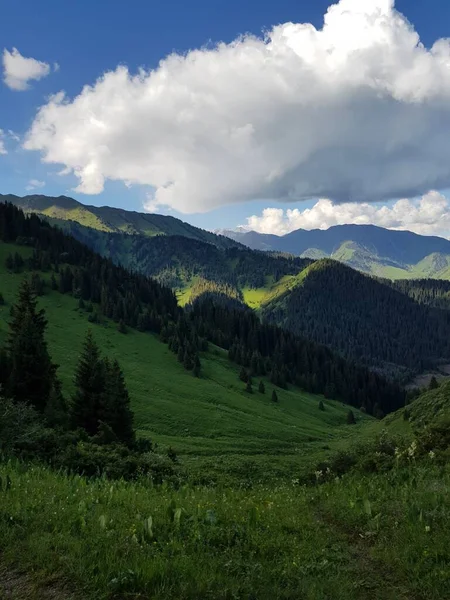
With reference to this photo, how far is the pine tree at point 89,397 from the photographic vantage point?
38281mm

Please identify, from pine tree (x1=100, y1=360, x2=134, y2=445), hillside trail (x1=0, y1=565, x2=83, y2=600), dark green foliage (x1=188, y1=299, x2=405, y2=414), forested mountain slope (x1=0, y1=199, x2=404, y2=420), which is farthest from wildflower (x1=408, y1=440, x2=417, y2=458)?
dark green foliage (x1=188, y1=299, x2=405, y2=414)

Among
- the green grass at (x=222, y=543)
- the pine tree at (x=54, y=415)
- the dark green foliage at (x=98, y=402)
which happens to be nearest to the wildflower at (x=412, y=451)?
the green grass at (x=222, y=543)

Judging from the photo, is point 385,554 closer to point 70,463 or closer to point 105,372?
point 70,463

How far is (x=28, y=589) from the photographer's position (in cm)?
680

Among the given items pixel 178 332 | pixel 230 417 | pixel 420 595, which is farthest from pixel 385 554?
pixel 178 332

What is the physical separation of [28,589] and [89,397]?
3393 cm

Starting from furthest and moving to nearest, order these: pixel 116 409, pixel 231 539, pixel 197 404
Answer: pixel 197 404 → pixel 116 409 → pixel 231 539

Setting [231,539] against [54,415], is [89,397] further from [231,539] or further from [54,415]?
[231,539]

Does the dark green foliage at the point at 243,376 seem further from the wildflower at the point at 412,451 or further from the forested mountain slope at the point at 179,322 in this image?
the wildflower at the point at 412,451

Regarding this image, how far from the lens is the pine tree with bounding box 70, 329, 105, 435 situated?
38.3 meters

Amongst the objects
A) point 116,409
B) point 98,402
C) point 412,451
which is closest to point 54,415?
point 98,402

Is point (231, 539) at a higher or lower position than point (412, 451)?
lower

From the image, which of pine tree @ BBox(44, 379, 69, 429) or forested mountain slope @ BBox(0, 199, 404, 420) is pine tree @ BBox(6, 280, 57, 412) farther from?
forested mountain slope @ BBox(0, 199, 404, 420)

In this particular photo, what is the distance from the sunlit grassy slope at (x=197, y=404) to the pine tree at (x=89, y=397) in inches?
447
